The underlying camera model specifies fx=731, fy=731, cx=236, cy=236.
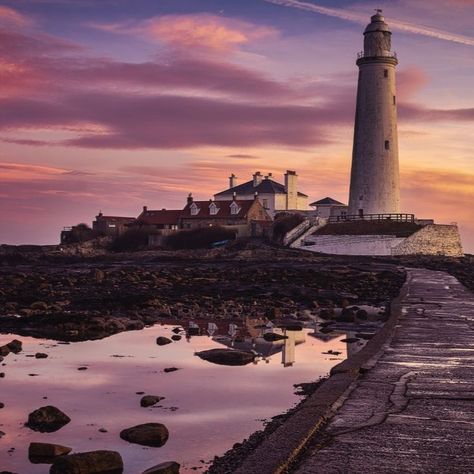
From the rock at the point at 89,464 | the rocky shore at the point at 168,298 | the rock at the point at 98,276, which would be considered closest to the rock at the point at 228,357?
the rocky shore at the point at 168,298

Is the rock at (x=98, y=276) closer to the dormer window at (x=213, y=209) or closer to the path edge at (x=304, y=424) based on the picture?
the path edge at (x=304, y=424)

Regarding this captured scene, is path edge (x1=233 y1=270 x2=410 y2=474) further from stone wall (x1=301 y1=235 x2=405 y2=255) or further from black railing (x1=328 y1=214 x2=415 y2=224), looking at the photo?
black railing (x1=328 y1=214 x2=415 y2=224)

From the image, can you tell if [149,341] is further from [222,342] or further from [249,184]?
[249,184]

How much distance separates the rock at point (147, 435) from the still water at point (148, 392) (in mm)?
86

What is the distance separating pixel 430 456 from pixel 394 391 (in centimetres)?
236

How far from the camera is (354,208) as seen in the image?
61.3m

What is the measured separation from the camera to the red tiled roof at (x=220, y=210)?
77.1 meters

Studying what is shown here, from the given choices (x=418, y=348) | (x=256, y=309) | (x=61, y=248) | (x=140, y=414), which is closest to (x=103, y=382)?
(x=140, y=414)

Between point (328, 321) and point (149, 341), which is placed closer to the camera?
point (149, 341)

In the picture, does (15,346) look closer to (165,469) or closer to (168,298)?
(165,469)

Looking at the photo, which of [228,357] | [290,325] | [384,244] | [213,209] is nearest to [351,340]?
[290,325]

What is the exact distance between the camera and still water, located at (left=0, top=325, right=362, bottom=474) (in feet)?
22.3

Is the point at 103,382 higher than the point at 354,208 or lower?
lower

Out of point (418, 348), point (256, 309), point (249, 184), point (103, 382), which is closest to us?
point (103, 382)
